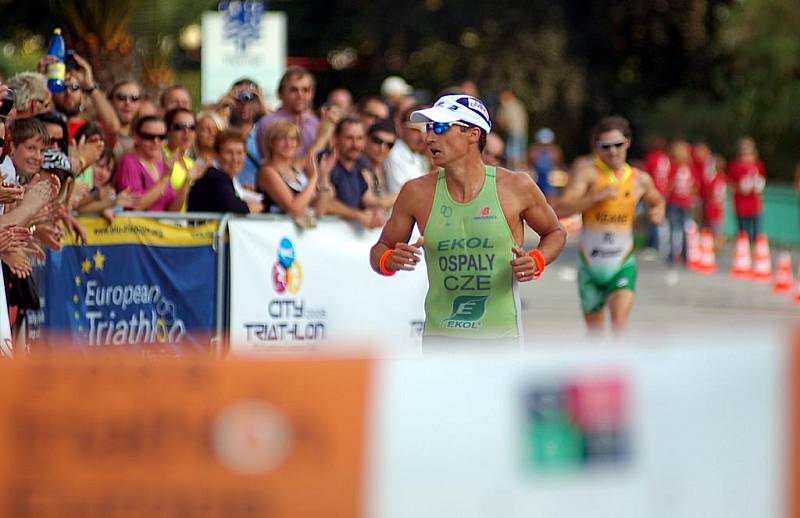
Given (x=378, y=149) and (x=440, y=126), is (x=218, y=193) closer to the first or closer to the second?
(x=378, y=149)

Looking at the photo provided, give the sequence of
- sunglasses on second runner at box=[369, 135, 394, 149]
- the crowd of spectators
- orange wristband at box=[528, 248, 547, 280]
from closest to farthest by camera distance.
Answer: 1. orange wristband at box=[528, 248, 547, 280]
2. the crowd of spectators
3. sunglasses on second runner at box=[369, 135, 394, 149]

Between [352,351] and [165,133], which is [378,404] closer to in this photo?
[352,351]

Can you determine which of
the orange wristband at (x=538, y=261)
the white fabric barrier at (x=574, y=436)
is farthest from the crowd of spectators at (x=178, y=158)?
the white fabric barrier at (x=574, y=436)

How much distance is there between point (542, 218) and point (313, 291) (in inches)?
135

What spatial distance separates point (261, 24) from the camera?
2117 cm

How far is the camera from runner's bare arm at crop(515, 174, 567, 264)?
7328 mm

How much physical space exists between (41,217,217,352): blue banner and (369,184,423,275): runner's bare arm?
2.92 m

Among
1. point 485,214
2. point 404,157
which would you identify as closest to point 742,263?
point 404,157

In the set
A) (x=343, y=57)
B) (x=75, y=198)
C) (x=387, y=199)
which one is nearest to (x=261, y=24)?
(x=387, y=199)

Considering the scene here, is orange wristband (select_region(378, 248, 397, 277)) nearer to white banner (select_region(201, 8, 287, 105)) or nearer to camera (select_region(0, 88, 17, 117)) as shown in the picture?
camera (select_region(0, 88, 17, 117))

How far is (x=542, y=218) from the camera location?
7414 mm

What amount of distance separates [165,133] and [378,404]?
7420 mm

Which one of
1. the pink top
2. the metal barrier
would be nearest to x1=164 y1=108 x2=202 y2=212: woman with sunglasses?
the pink top

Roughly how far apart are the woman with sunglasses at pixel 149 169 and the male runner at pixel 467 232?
11.1 feet
